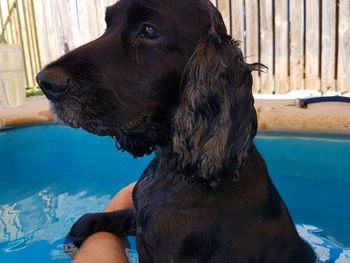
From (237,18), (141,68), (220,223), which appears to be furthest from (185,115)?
(237,18)

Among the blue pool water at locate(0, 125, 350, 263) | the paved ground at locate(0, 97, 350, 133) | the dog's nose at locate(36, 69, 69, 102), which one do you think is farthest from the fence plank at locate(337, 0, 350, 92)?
the dog's nose at locate(36, 69, 69, 102)

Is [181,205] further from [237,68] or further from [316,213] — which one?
[316,213]

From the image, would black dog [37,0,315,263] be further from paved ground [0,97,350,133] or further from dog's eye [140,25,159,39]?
paved ground [0,97,350,133]

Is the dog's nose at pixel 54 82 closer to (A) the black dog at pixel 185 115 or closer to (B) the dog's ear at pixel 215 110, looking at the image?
(A) the black dog at pixel 185 115

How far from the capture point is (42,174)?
414cm

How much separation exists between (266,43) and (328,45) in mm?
740

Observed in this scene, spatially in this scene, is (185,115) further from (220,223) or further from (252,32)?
(252,32)

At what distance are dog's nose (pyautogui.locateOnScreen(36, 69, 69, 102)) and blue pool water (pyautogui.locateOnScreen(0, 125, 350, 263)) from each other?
1.71m

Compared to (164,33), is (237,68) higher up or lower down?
lower down

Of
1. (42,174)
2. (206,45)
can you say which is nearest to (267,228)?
(206,45)

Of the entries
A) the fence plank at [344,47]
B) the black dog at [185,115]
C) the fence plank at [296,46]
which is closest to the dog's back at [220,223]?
Answer: the black dog at [185,115]

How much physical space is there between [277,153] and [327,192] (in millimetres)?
505

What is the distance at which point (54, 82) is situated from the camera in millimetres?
1338

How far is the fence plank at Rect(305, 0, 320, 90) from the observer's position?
205 inches
